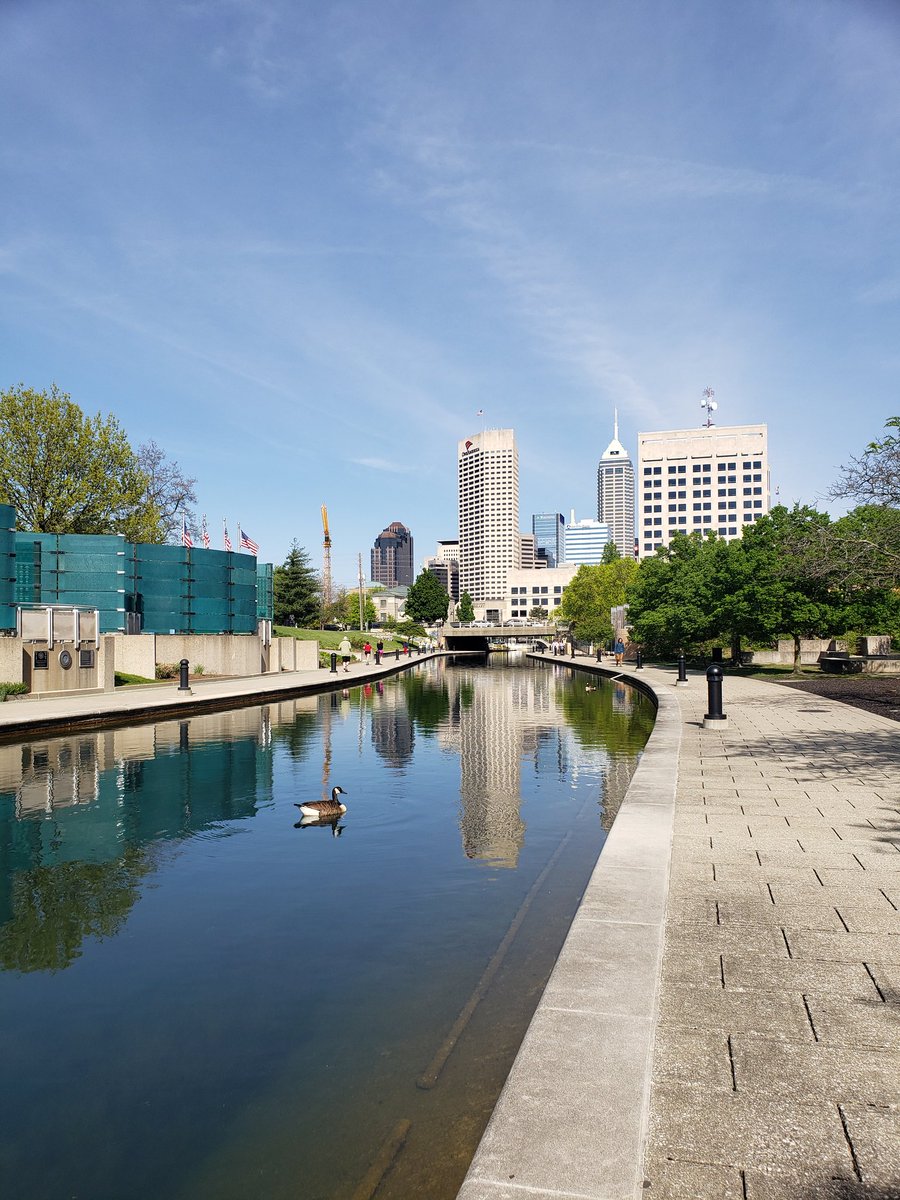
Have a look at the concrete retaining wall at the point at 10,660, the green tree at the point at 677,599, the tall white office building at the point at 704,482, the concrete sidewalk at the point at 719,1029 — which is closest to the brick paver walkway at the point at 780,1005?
the concrete sidewalk at the point at 719,1029

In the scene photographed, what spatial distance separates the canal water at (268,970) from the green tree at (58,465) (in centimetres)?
3693

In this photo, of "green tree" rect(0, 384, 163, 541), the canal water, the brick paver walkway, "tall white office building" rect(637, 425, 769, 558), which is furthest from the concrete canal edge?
"tall white office building" rect(637, 425, 769, 558)

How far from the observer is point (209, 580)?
140ft

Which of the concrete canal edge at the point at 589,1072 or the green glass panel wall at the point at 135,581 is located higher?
the green glass panel wall at the point at 135,581

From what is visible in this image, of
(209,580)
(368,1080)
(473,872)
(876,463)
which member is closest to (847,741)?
(473,872)

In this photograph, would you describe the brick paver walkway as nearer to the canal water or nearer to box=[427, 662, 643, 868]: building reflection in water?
the canal water

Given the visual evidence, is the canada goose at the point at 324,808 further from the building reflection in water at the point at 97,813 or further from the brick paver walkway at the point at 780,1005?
the brick paver walkway at the point at 780,1005

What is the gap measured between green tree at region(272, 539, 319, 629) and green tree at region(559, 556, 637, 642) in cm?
3083

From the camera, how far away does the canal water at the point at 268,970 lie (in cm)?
434

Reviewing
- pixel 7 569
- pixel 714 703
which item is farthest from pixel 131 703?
pixel 714 703

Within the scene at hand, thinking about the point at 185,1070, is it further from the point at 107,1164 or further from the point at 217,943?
the point at 217,943

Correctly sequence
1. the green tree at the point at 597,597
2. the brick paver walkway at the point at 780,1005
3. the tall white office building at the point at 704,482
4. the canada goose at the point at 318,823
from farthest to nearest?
the tall white office building at the point at 704,482, the green tree at the point at 597,597, the canada goose at the point at 318,823, the brick paver walkway at the point at 780,1005

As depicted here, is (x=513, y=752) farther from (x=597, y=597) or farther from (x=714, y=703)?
(x=597, y=597)

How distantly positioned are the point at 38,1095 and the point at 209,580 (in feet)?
129
